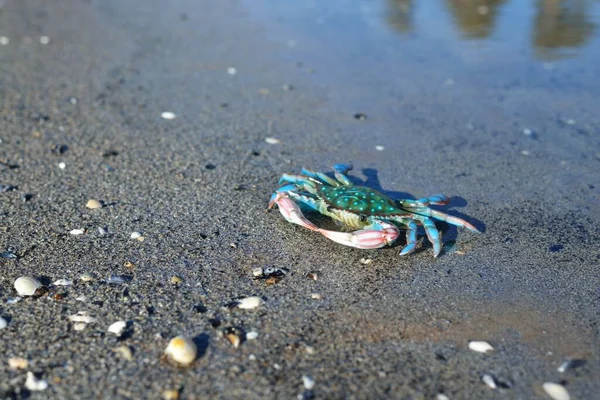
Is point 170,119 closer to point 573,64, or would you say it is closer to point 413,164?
point 413,164

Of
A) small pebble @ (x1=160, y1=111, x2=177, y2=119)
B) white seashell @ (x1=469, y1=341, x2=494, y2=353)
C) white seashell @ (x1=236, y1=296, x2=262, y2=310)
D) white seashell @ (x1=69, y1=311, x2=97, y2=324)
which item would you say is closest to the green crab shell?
white seashell @ (x1=236, y1=296, x2=262, y2=310)

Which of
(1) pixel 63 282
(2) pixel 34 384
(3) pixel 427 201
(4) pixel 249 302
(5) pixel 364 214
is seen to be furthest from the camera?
(3) pixel 427 201

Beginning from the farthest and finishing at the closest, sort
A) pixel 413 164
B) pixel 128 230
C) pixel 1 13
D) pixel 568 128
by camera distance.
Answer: pixel 1 13 → pixel 568 128 → pixel 413 164 → pixel 128 230

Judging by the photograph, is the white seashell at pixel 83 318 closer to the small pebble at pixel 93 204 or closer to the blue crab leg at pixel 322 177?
the small pebble at pixel 93 204

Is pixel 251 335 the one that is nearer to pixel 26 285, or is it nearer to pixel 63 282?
pixel 63 282

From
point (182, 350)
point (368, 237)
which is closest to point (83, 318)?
point (182, 350)

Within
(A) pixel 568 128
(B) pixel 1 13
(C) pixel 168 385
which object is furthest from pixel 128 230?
(B) pixel 1 13

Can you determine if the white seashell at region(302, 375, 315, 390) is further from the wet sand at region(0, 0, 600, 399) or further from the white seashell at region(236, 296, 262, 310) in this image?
the white seashell at region(236, 296, 262, 310)
